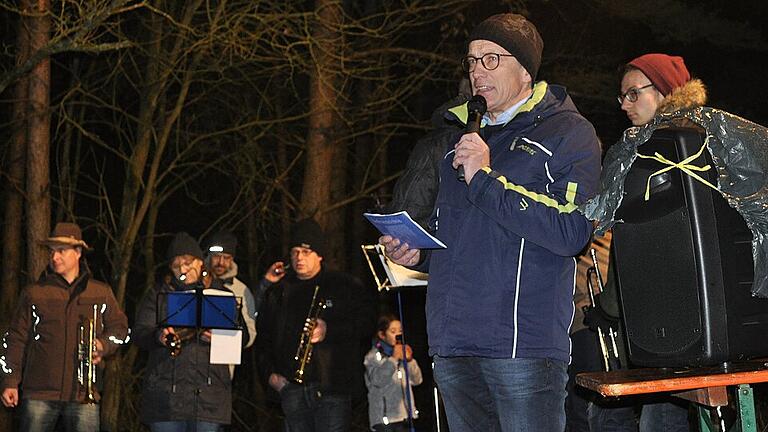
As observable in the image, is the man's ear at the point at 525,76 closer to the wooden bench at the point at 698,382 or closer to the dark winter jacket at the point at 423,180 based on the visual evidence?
the dark winter jacket at the point at 423,180

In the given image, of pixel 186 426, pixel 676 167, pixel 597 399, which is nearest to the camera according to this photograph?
pixel 676 167

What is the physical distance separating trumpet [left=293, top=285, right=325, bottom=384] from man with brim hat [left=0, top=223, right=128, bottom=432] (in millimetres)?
1592

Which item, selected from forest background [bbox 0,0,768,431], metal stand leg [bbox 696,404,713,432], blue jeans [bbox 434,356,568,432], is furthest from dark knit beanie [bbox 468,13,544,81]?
forest background [bbox 0,0,768,431]

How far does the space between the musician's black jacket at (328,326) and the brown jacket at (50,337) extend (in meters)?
1.31

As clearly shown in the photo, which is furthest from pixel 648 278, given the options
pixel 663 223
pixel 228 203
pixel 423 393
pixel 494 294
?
pixel 228 203

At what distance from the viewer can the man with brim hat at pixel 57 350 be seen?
8.89 m

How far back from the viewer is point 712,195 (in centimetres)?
387

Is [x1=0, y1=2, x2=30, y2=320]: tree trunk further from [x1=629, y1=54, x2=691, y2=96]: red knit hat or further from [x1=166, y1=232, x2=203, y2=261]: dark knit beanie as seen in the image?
[x1=629, y1=54, x2=691, y2=96]: red knit hat

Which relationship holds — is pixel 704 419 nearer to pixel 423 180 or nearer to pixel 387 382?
pixel 423 180

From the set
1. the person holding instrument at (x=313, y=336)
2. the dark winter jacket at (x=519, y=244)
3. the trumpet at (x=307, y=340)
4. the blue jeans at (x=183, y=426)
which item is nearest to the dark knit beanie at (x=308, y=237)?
the person holding instrument at (x=313, y=336)

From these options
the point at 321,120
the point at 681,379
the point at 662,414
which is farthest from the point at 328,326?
the point at 681,379

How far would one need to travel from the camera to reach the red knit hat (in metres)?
5.36

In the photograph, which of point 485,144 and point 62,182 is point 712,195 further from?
point 62,182

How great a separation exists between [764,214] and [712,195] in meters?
0.19
